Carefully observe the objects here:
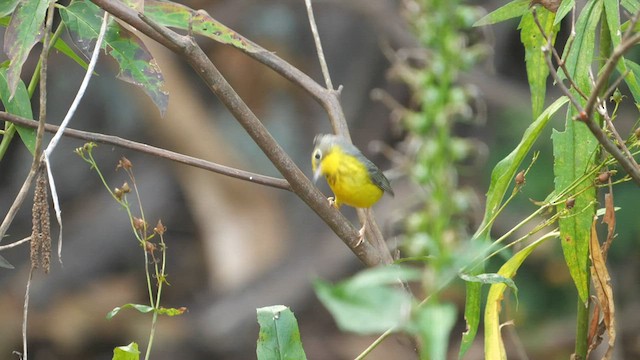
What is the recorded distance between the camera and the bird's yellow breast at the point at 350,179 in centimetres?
247

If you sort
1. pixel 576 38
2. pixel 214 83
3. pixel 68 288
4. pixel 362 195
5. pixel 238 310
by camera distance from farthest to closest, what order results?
pixel 68 288 → pixel 238 310 → pixel 362 195 → pixel 576 38 → pixel 214 83

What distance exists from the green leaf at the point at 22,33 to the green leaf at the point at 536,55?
0.83 meters

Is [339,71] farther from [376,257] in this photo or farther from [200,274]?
[376,257]

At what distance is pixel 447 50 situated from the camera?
2.46ft

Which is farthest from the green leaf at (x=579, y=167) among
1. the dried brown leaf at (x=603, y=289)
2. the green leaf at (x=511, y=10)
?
the green leaf at (x=511, y=10)

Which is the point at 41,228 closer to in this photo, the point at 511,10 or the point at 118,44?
the point at 118,44

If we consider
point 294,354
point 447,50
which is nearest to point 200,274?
point 294,354

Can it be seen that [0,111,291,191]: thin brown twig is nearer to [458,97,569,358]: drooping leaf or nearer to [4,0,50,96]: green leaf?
[4,0,50,96]: green leaf

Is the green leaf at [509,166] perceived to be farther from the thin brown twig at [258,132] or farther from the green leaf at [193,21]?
the green leaf at [193,21]

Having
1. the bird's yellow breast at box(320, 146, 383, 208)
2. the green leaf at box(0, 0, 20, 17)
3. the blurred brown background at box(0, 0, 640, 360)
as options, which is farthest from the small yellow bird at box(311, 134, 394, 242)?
the blurred brown background at box(0, 0, 640, 360)

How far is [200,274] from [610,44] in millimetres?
5199

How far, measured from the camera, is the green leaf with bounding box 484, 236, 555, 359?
1630mm

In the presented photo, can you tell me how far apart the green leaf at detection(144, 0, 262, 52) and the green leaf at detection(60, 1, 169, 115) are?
0.20ft

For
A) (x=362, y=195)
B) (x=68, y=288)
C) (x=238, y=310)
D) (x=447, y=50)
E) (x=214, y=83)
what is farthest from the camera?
(x=68, y=288)
